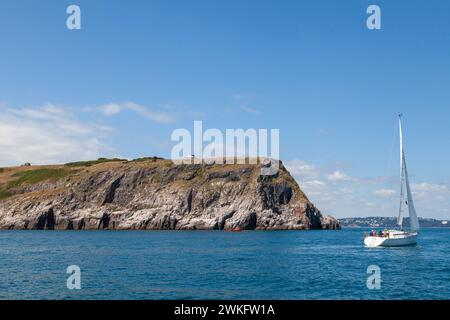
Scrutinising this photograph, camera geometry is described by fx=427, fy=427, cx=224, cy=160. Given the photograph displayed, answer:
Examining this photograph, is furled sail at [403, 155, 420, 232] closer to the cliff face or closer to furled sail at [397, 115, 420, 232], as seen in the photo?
furled sail at [397, 115, 420, 232]

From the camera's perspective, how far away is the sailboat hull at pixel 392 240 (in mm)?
84000

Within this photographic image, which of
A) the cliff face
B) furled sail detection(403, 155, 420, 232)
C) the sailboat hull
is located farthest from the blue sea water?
the cliff face

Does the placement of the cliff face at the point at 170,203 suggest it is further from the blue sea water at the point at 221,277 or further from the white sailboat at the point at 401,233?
the blue sea water at the point at 221,277

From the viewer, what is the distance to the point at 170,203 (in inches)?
7160

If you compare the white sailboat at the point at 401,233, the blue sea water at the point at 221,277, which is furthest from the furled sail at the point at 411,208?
the blue sea water at the point at 221,277

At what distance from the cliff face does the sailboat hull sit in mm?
89607

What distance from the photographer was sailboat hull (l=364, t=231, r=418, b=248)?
8400cm

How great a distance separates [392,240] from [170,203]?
370 ft

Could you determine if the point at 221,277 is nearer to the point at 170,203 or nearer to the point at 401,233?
the point at 401,233

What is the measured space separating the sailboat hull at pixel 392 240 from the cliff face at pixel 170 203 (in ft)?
294
